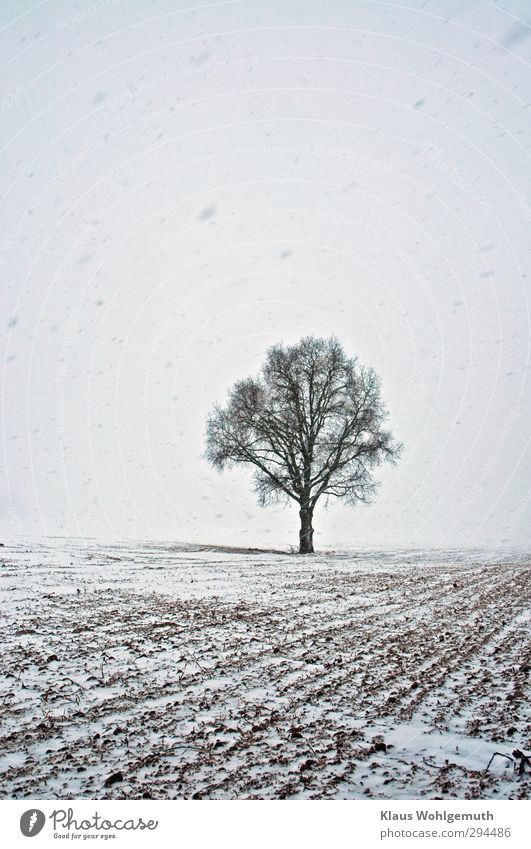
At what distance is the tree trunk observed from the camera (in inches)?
1044

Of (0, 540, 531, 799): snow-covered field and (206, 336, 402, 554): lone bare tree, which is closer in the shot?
(0, 540, 531, 799): snow-covered field

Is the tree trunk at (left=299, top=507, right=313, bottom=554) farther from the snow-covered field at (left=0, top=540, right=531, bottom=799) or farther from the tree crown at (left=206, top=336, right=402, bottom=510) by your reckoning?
the snow-covered field at (left=0, top=540, right=531, bottom=799)

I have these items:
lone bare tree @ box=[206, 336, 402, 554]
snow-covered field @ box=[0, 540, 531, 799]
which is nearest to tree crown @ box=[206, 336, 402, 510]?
lone bare tree @ box=[206, 336, 402, 554]

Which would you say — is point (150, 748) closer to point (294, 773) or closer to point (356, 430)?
point (294, 773)

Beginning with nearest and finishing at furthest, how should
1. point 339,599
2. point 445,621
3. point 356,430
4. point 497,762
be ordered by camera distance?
point 497,762 → point 445,621 → point 339,599 → point 356,430

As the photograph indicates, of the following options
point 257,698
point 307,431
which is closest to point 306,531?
point 307,431

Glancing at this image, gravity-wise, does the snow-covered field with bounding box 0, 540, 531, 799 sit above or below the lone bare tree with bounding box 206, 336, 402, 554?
below

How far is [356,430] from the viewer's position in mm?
26562

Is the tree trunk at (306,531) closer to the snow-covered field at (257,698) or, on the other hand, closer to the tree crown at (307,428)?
the tree crown at (307,428)

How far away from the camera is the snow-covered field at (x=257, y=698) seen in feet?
9.78

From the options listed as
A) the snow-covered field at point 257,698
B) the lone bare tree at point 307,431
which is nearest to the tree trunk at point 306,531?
the lone bare tree at point 307,431

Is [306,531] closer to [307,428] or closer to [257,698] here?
[307,428]

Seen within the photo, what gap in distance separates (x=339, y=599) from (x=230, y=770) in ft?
22.8
